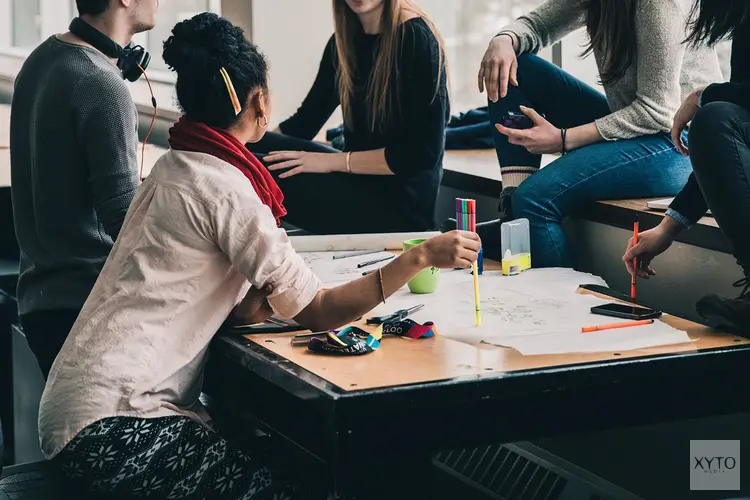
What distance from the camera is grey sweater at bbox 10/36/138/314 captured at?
1948 millimetres

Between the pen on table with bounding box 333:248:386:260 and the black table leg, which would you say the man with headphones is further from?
the black table leg

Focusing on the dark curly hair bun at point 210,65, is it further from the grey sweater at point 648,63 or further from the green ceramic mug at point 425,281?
the grey sweater at point 648,63

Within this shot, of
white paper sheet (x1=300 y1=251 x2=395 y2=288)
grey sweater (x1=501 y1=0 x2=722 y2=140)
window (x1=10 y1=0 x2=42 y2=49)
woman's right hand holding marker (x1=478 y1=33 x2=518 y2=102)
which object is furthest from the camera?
window (x1=10 y1=0 x2=42 y2=49)

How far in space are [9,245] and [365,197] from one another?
3.55ft

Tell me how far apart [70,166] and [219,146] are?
1.75 ft

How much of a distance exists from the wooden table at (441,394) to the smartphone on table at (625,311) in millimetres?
85

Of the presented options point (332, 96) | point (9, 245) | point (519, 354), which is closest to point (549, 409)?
point (519, 354)

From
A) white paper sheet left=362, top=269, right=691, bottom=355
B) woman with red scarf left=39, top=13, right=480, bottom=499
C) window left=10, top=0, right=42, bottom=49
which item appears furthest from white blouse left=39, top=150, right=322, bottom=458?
window left=10, top=0, right=42, bottom=49

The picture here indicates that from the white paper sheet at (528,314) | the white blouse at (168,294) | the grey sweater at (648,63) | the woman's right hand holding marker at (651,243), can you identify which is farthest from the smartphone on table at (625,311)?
the grey sweater at (648,63)

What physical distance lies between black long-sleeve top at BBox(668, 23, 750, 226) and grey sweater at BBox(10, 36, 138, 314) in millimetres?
1007

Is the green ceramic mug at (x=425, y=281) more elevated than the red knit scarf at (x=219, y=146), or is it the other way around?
the red knit scarf at (x=219, y=146)

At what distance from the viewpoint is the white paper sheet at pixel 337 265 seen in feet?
6.33

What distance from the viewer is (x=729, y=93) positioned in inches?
67.3

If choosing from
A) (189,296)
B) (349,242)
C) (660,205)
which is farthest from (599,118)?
(189,296)
